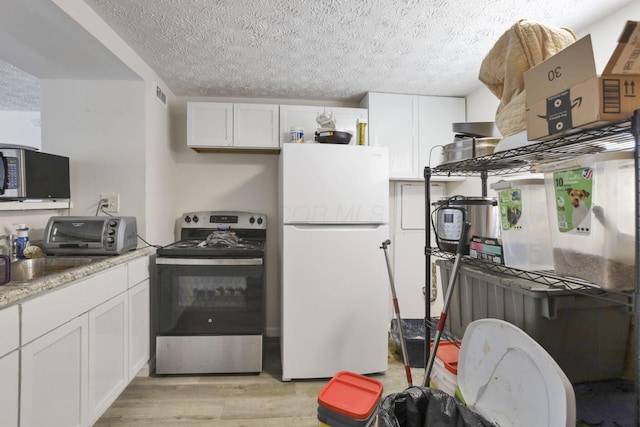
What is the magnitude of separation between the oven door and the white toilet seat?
1.43m

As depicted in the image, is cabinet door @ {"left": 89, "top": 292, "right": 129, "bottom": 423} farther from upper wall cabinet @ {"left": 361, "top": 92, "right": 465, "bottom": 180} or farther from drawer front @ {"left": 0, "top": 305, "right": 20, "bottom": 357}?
upper wall cabinet @ {"left": 361, "top": 92, "right": 465, "bottom": 180}

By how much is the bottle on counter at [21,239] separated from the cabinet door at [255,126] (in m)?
1.41

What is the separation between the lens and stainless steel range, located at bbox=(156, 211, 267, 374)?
2035 mm

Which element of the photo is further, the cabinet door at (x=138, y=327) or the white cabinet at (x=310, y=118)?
the white cabinet at (x=310, y=118)

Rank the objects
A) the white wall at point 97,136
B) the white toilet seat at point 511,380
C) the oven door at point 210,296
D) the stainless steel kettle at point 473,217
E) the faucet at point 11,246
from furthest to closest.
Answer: the oven door at point 210,296 → the white wall at point 97,136 → the faucet at point 11,246 → the stainless steel kettle at point 473,217 → the white toilet seat at point 511,380

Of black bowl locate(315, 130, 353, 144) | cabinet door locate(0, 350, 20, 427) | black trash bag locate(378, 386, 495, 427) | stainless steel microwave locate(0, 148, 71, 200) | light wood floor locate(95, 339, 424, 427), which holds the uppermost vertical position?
black bowl locate(315, 130, 353, 144)

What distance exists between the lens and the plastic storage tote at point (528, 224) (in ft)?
3.01

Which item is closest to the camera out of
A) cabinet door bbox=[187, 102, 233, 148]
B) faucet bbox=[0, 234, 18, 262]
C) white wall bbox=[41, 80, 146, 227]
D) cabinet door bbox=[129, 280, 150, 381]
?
faucet bbox=[0, 234, 18, 262]

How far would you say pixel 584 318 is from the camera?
0.98 m

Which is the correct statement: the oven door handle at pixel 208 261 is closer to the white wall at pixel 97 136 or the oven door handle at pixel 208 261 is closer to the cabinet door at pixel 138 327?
the cabinet door at pixel 138 327

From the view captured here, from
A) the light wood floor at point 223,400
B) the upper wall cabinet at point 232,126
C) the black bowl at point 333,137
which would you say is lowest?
the light wood floor at point 223,400

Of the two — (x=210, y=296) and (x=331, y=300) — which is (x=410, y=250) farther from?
(x=210, y=296)

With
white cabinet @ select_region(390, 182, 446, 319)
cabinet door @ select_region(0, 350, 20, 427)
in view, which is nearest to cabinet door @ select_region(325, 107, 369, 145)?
white cabinet @ select_region(390, 182, 446, 319)

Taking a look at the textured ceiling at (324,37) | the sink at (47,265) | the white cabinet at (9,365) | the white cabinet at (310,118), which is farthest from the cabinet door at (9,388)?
the white cabinet at (310,118)
